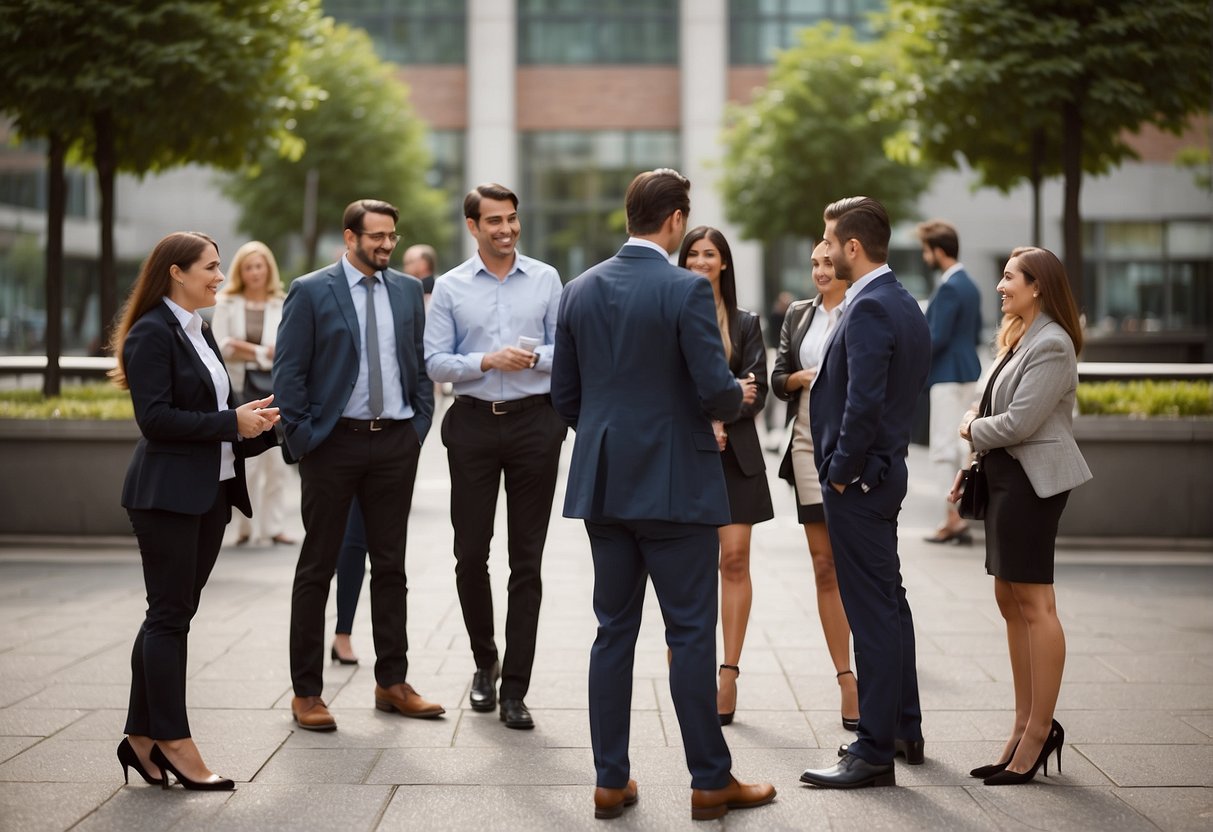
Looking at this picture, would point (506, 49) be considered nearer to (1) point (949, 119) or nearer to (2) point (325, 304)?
(1) point (949, 119)

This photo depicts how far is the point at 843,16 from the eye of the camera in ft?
138

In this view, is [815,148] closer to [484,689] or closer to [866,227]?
[484,689]

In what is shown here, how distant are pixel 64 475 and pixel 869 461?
24.8ft

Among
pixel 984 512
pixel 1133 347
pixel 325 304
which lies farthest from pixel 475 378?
pixel 1133 347

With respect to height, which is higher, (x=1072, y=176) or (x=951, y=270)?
(x=1072, y=176)

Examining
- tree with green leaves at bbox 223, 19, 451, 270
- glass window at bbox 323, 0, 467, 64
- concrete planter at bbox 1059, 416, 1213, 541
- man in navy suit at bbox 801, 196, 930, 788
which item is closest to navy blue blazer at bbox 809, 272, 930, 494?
man in navy suit at bbox 801, 196, 930, 788

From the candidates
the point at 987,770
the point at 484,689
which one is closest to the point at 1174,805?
the point at 987,770

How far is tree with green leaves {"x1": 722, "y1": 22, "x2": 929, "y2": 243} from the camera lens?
93.8 ft

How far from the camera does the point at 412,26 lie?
140 ft

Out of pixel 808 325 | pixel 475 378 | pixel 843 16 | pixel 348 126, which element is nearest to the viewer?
pixel 475 378

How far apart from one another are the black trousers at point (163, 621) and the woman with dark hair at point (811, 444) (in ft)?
8.11

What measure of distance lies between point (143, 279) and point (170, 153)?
30.0 ft

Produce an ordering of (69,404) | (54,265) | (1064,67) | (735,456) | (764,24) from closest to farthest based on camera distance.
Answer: (735,456) → (69,404) → (1064,67) → (54,265) → (764,24)

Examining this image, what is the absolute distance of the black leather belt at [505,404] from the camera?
18.8ft
